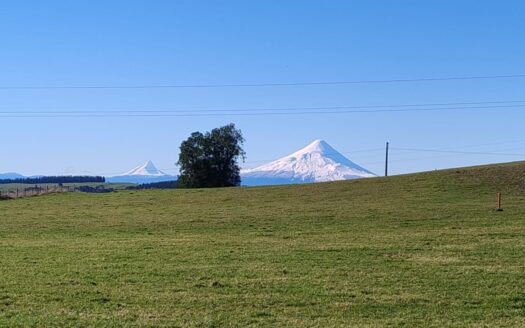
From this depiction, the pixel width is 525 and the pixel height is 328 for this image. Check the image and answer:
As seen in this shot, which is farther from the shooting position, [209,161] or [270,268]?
[209,161]

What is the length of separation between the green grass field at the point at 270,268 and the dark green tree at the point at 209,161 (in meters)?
58.5

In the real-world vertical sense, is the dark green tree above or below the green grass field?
above

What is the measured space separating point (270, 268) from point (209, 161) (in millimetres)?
86147

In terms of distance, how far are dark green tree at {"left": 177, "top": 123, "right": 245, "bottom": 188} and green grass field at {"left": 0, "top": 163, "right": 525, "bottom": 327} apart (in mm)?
58498

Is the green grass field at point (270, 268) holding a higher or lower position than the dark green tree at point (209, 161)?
lower

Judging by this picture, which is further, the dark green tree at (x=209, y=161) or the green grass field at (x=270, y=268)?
the dark green tree at (x=209, y=161)

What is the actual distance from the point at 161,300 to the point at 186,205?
3898 centimetres

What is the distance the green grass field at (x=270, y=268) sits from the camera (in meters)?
11.8

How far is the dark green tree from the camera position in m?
102

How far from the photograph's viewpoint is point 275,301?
42.5ft

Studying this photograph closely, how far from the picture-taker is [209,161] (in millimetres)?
103250

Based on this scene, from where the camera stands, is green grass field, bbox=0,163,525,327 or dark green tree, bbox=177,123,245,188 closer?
green grass field, bbox=0,163,525,327

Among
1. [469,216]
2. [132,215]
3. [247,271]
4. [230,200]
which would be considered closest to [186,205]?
[230,200]

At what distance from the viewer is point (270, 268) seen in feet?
57.7
